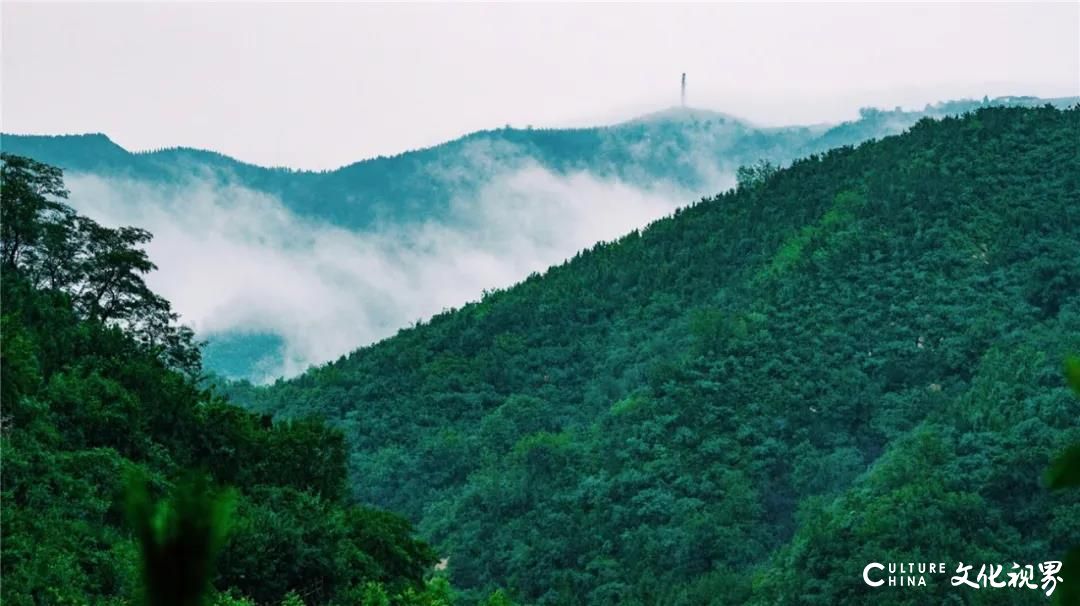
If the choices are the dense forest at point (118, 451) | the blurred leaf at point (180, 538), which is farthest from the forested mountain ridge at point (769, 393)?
the blurred leaf at point (180, 538)

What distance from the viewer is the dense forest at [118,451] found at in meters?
18.3

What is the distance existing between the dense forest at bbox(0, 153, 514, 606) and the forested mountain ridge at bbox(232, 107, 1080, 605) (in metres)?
15.7

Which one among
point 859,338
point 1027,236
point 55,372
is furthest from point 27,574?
point 1027,236

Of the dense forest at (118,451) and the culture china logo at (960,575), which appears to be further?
the culture china logo at (960,575)

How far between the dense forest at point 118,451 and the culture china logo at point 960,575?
13.8 m

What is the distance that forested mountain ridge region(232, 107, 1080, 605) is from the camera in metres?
Result: 42.5

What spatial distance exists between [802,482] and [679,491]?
493 cm

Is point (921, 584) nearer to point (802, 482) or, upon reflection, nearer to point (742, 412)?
point (802, 482)

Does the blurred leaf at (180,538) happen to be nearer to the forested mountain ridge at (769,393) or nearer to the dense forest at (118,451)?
the dense forest at (118,451)

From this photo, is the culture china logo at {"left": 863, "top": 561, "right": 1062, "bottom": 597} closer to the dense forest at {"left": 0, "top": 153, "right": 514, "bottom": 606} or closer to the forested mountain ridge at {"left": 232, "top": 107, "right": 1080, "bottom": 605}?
the forested mountain ridge at {"left": 232, "top": 107, "right": 1080, "bottom": 605}

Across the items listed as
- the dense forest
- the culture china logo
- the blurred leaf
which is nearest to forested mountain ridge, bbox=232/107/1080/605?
the culture china logo

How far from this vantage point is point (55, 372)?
80.1 feet

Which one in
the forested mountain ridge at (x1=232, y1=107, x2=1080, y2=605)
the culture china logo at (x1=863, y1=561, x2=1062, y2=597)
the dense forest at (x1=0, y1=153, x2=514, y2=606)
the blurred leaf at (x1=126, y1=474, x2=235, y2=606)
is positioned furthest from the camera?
the forested mountain ridge at (x1=232, y1=107, x2=1080, y2=605)

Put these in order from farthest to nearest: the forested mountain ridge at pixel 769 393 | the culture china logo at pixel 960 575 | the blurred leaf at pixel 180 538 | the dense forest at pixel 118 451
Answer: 1. the forested mountain ridge at pixel 769 393
2. the culture china logo at pixel 960 575
3. the dense forest at pixel 118 451
4. the blurred leaf at pixel 180 538
